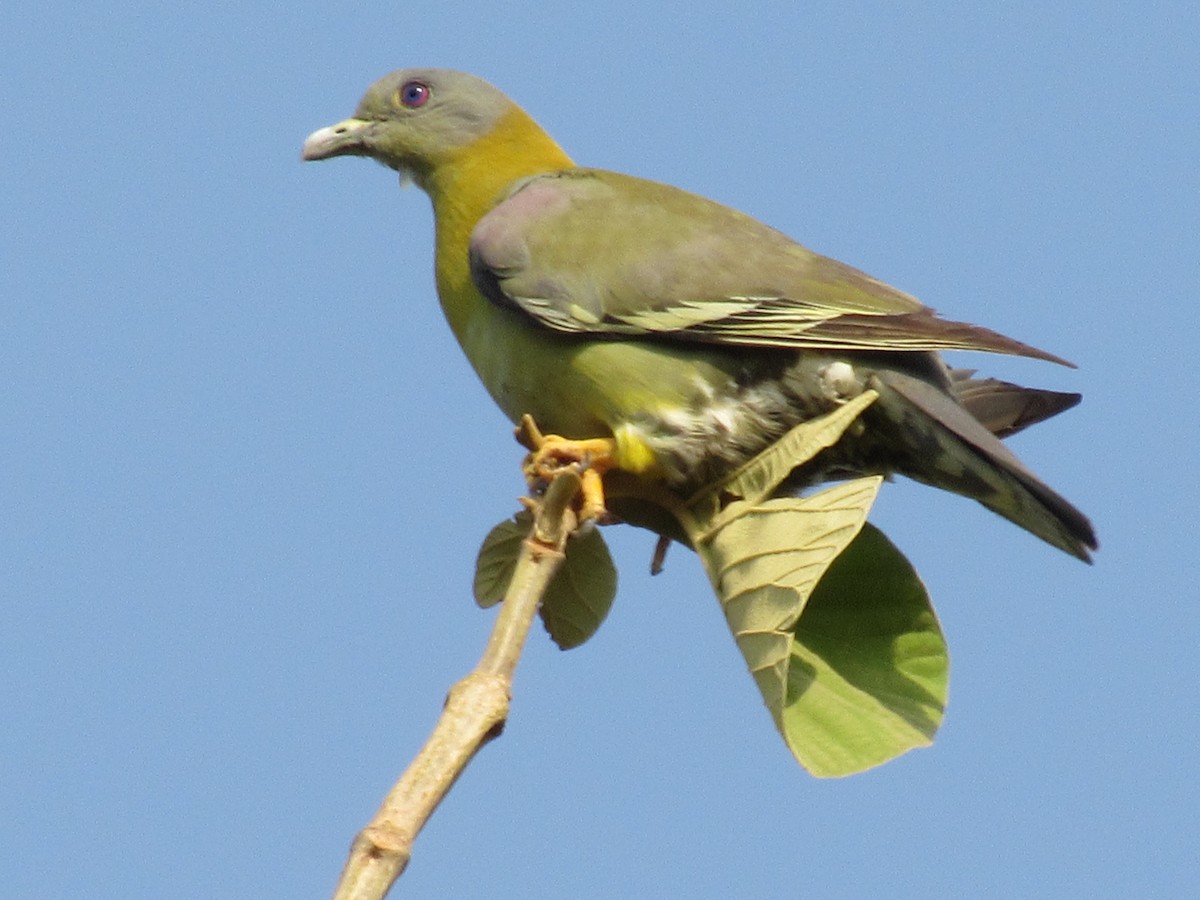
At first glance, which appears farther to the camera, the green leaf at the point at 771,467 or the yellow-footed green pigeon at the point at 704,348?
the yellow-footed green pigeon at the point at 704,348

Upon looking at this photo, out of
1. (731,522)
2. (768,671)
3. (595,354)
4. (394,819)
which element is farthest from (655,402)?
(394,819)

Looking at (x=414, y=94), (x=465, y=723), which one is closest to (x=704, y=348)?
(x=465, y=723)

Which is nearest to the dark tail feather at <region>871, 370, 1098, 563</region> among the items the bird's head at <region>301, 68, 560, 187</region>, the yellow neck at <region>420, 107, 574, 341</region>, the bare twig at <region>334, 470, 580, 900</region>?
the bare twig at <region>334, 470, 580, 900</region>

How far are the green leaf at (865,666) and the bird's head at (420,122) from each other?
8.68 ft

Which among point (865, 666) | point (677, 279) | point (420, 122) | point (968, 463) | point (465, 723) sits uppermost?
point (420, 122)

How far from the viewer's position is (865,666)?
181 inches

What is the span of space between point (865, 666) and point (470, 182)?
2.67m

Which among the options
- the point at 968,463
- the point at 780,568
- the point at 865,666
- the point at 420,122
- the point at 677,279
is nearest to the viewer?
the point at 780,568

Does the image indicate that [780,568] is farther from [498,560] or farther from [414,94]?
[414,94]

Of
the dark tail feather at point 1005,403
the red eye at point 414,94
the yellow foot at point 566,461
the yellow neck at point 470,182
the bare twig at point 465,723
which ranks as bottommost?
the bare twig at point 465,723

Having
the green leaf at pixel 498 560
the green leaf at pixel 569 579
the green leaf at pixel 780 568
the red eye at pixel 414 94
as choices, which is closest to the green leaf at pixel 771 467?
the green leaf at pixel 780 568

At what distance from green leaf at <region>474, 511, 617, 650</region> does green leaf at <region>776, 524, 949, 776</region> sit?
0.66m

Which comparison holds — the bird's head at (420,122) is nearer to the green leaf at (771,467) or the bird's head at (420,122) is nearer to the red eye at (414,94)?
the red eye at (414,94)

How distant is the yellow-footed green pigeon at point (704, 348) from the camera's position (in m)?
5.03
